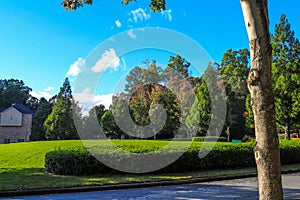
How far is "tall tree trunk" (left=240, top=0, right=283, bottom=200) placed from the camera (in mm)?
1789

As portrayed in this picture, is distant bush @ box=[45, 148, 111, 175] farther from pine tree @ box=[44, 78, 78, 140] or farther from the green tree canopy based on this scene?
the green tree canopy

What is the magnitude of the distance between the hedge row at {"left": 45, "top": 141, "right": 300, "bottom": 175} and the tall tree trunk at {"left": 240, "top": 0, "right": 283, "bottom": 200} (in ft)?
24.5

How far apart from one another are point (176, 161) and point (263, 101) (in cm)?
806

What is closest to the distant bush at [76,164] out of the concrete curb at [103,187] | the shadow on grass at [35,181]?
the shadow on grass at [35,181]

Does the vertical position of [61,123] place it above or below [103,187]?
above

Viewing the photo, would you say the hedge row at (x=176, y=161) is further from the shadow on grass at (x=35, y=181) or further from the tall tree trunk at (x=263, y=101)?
the tall tree trunk at (x=263, y=101)

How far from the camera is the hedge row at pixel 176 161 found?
8.83 meters

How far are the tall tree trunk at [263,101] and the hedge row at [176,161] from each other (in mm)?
7453

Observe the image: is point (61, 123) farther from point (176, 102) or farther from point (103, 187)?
point (103, 187)

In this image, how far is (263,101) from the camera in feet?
6.09

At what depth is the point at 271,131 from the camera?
1821 mm

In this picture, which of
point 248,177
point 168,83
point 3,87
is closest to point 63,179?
point 248,177

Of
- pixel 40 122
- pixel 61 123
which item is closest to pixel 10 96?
pixel 40 122

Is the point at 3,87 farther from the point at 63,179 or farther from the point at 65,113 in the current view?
the point at 63,179
